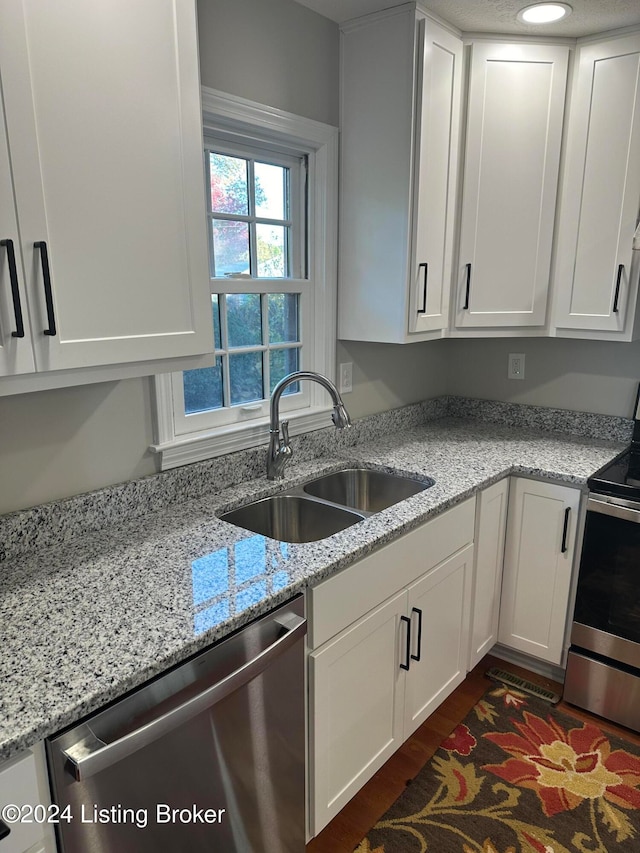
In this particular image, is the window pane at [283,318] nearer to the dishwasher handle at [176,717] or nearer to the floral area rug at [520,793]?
the dishwasher handle at [176,717]

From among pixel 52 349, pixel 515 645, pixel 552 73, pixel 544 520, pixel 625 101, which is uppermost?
pixel 552 73

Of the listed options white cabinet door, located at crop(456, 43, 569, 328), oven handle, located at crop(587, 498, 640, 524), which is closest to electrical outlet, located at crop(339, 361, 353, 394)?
white cabinet door, located at crop(456, 43, 569, 328)

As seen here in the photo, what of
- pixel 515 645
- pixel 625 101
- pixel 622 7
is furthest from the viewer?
pixel 515 645

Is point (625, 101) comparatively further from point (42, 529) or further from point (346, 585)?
point (42, 529)

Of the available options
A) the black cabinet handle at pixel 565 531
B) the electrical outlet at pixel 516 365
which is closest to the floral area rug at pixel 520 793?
the black cabinet handle at pixel 565 531

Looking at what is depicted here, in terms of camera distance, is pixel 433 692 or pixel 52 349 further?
pixel 433 692

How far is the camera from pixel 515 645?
2301mm

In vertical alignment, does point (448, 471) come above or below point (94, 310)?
below

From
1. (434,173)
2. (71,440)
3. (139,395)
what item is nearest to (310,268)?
(434,173)

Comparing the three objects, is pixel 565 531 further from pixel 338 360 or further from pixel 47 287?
pixel 47 287

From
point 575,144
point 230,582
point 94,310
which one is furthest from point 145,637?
point 575,144

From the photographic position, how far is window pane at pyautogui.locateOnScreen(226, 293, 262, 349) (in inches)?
76.4

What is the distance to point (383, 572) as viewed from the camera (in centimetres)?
156

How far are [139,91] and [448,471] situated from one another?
145 cm
